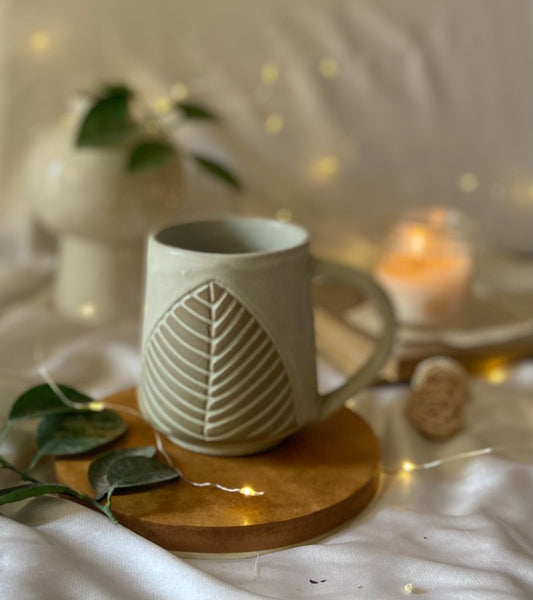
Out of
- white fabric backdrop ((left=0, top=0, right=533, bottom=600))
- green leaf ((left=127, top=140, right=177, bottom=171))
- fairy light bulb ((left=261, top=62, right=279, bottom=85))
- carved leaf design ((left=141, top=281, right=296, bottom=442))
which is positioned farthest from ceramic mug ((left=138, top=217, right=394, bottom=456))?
fairy light bulb ((left=261, top=62, right=279, bottom=85))

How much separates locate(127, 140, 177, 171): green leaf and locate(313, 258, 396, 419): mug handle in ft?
1.07

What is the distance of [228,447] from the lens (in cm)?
56

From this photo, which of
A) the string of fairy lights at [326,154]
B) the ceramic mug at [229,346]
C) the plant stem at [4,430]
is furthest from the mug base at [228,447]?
the string of fairy lights at [326,154]

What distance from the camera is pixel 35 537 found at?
47cm

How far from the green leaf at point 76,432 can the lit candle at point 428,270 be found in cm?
41

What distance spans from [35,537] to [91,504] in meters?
0.05

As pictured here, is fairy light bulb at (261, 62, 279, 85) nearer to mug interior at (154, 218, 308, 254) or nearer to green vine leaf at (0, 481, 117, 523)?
mug interior at (154, 218, 308, 254)

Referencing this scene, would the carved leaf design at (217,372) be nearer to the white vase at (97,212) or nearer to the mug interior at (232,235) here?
the mug interior at (232,235)

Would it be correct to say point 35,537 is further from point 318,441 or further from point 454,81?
point 454,81

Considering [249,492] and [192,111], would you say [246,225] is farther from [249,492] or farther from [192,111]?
[192,111]

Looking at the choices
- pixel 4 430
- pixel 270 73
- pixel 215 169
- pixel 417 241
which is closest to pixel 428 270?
pixel 417 241

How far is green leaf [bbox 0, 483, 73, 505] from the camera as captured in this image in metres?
0.49

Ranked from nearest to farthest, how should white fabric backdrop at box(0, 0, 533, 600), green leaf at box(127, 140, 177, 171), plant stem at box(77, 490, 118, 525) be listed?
plant stem at box(77, 490, 118, 525) → green leaf at box(127, 140, 177, 171) → white fabric backdrop at box(0, 0, 533, 600)

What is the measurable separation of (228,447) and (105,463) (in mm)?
85
